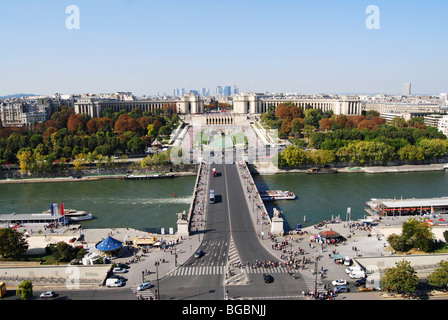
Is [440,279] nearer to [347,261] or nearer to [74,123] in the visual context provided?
[347,261]

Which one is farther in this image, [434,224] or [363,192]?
[363,192]

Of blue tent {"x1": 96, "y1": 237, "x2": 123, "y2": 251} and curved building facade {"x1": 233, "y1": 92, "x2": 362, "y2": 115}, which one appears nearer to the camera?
blue tent {"x1": 96, "y1": 237, "x2": 123, "y2": 251}

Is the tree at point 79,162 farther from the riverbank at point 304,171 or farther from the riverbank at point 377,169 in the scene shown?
Result: the riverbank at point 377,169

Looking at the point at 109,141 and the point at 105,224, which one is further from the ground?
the point at 109,141

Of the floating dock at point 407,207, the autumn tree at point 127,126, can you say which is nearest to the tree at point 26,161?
the autumn tree at point 127,126

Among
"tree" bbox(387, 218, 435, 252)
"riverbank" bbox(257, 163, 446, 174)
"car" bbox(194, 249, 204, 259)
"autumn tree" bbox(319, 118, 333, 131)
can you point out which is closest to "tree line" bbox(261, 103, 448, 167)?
"riverbank" bbox(257, 163, 446, 174)

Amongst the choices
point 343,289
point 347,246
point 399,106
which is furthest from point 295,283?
point 399,106

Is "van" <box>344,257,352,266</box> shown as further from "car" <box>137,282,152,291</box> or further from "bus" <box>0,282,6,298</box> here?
"bus" <box>0,282,6,298</box>
